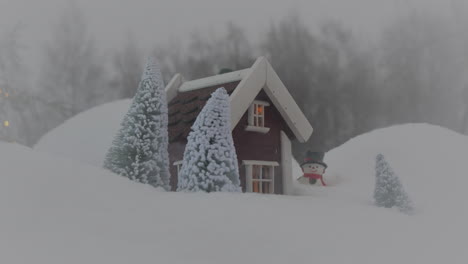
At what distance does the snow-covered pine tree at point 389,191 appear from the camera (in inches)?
423

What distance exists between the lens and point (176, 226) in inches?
263

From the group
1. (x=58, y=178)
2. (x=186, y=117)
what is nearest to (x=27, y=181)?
(x=58, y=178)

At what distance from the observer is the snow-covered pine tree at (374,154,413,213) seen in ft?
35.3

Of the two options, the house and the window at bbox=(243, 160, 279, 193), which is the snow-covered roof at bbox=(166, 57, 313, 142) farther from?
the window at bbox=(243, 160, 279, 193)

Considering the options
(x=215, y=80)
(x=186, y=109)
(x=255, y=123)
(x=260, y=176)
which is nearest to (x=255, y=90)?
(x=255, y=123)

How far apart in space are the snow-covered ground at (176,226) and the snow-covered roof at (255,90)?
2.08 meters

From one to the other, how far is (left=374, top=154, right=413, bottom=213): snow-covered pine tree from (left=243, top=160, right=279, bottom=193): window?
7.64 ft

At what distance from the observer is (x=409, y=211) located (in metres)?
10.8

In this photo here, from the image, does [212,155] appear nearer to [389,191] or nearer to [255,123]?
[255,123]

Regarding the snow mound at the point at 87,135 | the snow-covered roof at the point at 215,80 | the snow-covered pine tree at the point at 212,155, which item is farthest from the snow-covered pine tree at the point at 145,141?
the snow mound at the point at 87,135

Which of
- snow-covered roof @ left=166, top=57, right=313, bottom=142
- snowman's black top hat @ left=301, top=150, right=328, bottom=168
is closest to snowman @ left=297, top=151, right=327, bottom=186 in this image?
snowman's black top hat @ left=301, top=150, right=328, bottom=168

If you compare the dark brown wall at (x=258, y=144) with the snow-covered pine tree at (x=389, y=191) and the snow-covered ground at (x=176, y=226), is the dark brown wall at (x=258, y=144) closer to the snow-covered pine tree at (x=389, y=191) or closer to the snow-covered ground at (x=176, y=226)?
the snow-covered ground at (x=176, y=226)

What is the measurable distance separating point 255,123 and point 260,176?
→ 1.13 metres

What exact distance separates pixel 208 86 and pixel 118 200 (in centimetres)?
437
